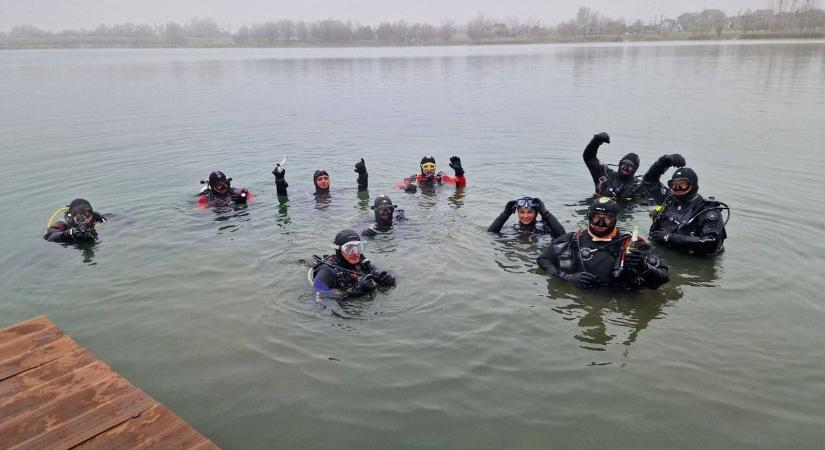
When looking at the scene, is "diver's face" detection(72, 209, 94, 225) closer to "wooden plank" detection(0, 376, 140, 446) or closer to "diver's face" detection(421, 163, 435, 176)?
"wooden plank" detection(0, 376, 140, 446)

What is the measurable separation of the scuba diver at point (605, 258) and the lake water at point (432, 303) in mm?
252

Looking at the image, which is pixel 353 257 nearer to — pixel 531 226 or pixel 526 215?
pixel 526 215

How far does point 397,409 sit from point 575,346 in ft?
6.87

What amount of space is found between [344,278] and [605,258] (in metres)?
3.21

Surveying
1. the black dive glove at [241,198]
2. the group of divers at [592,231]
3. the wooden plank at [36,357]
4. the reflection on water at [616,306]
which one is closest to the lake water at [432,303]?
the reflection on water at [616,306]

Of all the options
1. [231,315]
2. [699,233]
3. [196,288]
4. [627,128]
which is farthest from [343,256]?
[627,128]

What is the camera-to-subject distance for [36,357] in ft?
16.5

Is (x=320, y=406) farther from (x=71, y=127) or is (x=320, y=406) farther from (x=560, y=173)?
(x=71, y=127)

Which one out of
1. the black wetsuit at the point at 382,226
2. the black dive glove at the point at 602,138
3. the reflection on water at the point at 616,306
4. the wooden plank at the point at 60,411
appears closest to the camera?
the wooden plank at the point at 60,411

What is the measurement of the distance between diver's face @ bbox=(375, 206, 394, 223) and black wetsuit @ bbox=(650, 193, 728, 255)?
413 cm

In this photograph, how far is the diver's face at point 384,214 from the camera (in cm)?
902

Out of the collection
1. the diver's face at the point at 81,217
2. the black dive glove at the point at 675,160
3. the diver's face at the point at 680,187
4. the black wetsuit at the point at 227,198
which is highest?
the black dive glove at the point at 675,160

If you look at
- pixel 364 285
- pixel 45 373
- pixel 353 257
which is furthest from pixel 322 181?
pixel 45 373

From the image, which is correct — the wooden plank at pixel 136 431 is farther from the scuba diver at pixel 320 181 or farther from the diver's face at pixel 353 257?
the scuba diver at pixel 320 181
